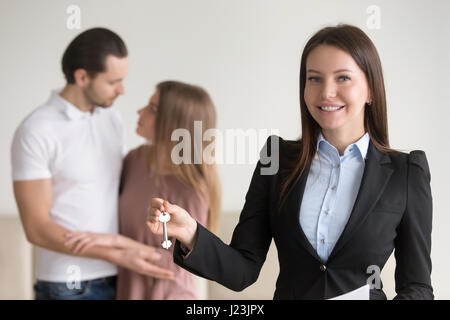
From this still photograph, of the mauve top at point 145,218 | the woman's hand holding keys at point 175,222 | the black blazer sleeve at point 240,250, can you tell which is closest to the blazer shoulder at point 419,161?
the black blazer sleeve at point 240,250

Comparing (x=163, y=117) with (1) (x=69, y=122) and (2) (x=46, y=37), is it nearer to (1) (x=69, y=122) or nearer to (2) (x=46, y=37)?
(1) (x=69, y=122)

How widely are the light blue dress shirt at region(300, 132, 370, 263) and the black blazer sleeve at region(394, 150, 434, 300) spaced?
0.09 metres

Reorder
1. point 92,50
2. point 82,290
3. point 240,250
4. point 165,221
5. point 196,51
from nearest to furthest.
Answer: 1. point 165,221
2. point 240,250
3. point 82,290
4. point 92,50
5. point 196,51

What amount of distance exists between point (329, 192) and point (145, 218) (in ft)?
3.44

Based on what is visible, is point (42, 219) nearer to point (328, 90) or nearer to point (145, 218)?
point (145, 218)

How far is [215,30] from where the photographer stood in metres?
2.07

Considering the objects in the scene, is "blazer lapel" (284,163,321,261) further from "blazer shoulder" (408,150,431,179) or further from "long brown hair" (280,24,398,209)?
"blazer shoulder" (408,150,431,179)

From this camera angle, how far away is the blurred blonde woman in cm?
182

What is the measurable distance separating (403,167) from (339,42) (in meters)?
0.23

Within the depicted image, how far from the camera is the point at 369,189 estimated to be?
86 centimetres

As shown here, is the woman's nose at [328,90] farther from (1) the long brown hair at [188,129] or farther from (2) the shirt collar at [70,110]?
(2) the shirt collar at [70,110]

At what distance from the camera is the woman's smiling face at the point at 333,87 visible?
858 millimetres

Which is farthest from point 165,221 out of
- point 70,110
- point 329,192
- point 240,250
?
point 70,110

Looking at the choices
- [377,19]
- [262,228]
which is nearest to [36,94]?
[377,19]
